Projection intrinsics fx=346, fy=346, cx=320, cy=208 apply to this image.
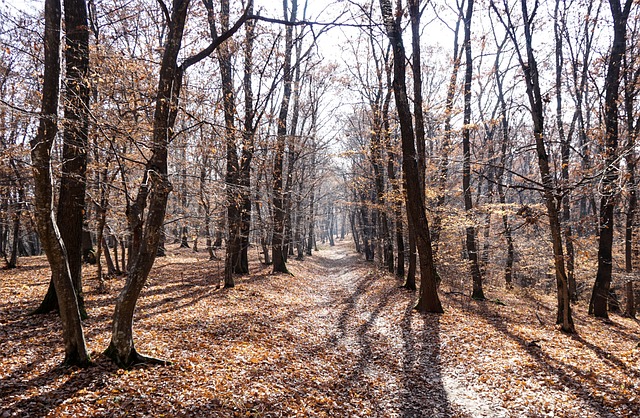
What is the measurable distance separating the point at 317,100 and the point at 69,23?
18458 millimetres

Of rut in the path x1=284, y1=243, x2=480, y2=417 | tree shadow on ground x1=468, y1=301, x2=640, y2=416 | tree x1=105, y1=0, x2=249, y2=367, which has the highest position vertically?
tree x1=105, y1=0, x2=249, y2=367

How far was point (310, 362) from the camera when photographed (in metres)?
7.55

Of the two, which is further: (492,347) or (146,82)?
(146,82)

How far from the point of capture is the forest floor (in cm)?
519

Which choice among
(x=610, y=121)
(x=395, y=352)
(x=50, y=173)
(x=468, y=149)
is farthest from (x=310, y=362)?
(x=610, y=121)

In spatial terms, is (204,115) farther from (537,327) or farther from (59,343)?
(537,327)

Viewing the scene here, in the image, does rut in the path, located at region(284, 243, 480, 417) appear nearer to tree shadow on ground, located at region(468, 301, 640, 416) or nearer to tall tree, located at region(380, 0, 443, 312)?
tall tree, located at region(380, 0, 443, 312)

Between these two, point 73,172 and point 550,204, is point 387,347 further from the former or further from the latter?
point 73,172

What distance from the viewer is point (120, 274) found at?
1355 cm

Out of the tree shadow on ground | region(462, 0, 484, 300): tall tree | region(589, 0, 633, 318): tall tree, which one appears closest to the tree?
the tree shadow on ground

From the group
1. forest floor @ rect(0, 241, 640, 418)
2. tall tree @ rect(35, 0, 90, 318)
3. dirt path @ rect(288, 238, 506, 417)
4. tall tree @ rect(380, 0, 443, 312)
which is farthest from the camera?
tall tree @ rect(380, 0, 443, 312)

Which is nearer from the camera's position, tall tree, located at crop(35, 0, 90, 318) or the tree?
the tree

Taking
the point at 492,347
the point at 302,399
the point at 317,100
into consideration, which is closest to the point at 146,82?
the point at 302,399

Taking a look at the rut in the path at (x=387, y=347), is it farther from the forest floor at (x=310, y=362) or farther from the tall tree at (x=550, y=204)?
the tall tree at (x=550, y=204)
